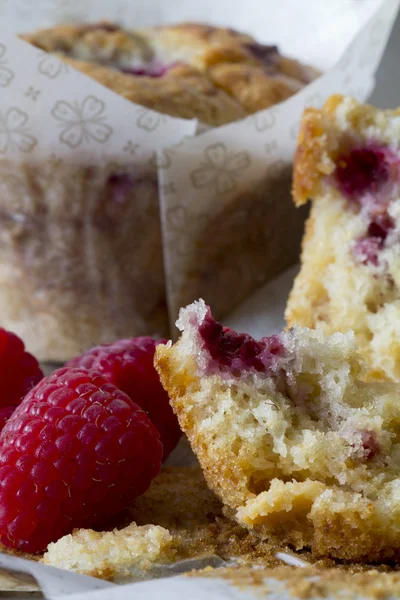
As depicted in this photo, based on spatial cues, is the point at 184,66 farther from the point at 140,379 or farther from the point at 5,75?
the point at 140,379

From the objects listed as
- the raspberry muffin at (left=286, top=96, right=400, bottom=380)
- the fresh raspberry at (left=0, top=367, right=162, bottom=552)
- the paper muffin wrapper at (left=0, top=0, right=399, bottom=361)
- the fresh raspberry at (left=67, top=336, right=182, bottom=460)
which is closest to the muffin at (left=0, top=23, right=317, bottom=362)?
the paper muffin wrapper at (left=0, top=0, right=399, bottom=361)

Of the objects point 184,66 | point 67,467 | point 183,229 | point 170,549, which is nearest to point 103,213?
point 183,229

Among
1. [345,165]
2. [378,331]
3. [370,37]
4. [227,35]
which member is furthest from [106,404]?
[227,35]

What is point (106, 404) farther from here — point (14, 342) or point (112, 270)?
point (112, 270)

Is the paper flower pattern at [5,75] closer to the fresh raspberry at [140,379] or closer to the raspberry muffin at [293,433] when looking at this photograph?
the fresh raspberry at [140,379]

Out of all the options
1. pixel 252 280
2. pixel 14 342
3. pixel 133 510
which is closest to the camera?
pixel 133 510
